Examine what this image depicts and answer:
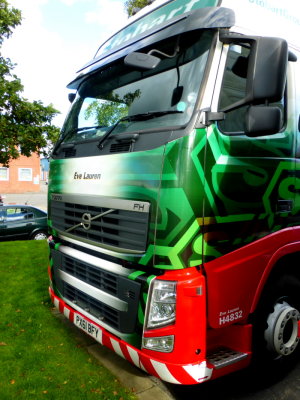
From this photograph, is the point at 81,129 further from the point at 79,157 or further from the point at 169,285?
the point at 169,285

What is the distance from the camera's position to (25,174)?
143ft

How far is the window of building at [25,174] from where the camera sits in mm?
43250

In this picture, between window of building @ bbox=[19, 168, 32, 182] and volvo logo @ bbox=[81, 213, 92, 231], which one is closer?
volvo logo @ bbox=[81, 213, 92, 231]

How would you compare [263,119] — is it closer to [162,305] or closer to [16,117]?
[162,305]

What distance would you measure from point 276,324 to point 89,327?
156 cm

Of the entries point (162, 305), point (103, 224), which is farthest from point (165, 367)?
point (103, 224)

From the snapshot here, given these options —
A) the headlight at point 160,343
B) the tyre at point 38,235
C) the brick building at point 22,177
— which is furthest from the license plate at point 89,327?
the brick building at point 22,177

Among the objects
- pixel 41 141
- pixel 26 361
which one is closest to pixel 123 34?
pixel 26 361

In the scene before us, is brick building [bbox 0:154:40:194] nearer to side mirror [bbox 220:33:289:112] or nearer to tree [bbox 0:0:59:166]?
tree [bbox 0:0:59:166]

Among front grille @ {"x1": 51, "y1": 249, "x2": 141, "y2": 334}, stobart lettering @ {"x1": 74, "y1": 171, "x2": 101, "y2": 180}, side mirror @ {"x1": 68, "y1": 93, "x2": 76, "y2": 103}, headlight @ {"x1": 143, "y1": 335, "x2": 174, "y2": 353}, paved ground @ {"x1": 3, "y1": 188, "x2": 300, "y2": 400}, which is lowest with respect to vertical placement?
paved ground @ {"x1": 3, "y1": 188, "x2": 300, "y2": 400}

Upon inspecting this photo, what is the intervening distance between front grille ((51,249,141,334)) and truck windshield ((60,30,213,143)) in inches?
45.1

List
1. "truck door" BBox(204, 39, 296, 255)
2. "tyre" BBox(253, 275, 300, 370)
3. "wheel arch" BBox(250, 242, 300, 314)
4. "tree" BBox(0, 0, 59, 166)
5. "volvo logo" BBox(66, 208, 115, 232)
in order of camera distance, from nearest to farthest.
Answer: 1. "truck door" BBox(204, 39, 296, 255)
2. "wheel arch" BBox(250, 242, 300, 314)
3. "tyre" BBox(253, 275, 300, 370)
4. "volvo logo" BBox(66, 208, 115, 232)
5. "tree" BBox(0, 0, 59, 166)

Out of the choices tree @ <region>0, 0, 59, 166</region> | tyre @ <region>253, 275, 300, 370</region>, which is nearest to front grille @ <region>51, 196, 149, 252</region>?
tyre @ <region>253, 275, 300, 370</region>

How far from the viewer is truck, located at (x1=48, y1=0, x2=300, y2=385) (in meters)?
2.33
